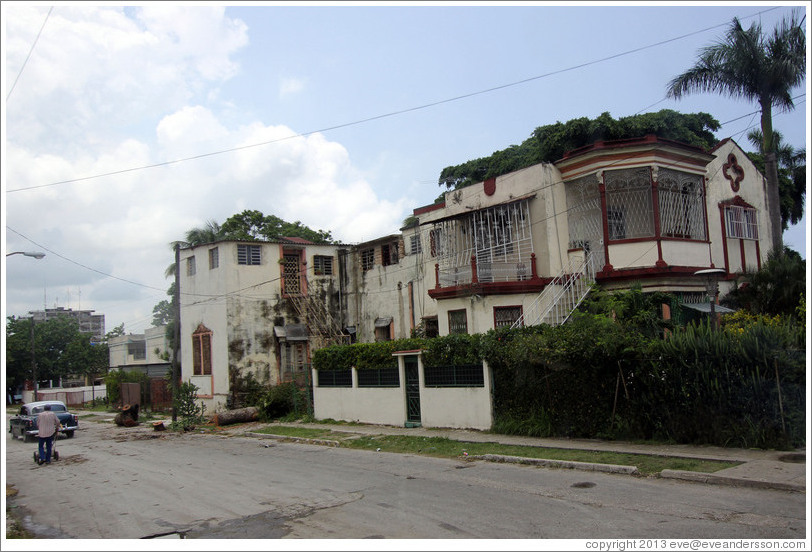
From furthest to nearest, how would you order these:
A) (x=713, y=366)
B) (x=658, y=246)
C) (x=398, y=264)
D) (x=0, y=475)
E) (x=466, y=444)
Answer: (x=398, y=264)
(x=658, y=246)
(x=466, y=444)
(x=713, y=366)
(x=0, y=475)

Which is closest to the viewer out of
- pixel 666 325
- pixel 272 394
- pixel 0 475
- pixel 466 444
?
pixel 0 475

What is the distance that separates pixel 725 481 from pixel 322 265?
25203 millimetres

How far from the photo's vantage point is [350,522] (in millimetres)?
8531

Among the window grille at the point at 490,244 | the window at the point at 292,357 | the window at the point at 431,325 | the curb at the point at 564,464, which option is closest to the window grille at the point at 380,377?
the window grille at the point at 490,244

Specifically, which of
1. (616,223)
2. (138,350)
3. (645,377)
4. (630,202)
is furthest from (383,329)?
(138,350)

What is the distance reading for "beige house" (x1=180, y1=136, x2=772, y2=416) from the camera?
67.4 ft

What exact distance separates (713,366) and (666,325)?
5.14m

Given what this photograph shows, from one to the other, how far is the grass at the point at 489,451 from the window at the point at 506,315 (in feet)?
18.0

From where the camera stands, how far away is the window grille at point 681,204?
20922mm

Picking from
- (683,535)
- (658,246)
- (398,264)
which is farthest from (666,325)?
(398,264)

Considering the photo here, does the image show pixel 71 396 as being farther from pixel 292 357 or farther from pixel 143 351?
pixel 292 357

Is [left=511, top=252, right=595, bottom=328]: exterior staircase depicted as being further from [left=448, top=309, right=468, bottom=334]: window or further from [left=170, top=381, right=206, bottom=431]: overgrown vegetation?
[left=170, top=381, right=206, bottom=431]: overgrown vegetation

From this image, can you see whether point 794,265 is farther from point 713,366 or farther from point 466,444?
point 466,444

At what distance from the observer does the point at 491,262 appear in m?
21.9
